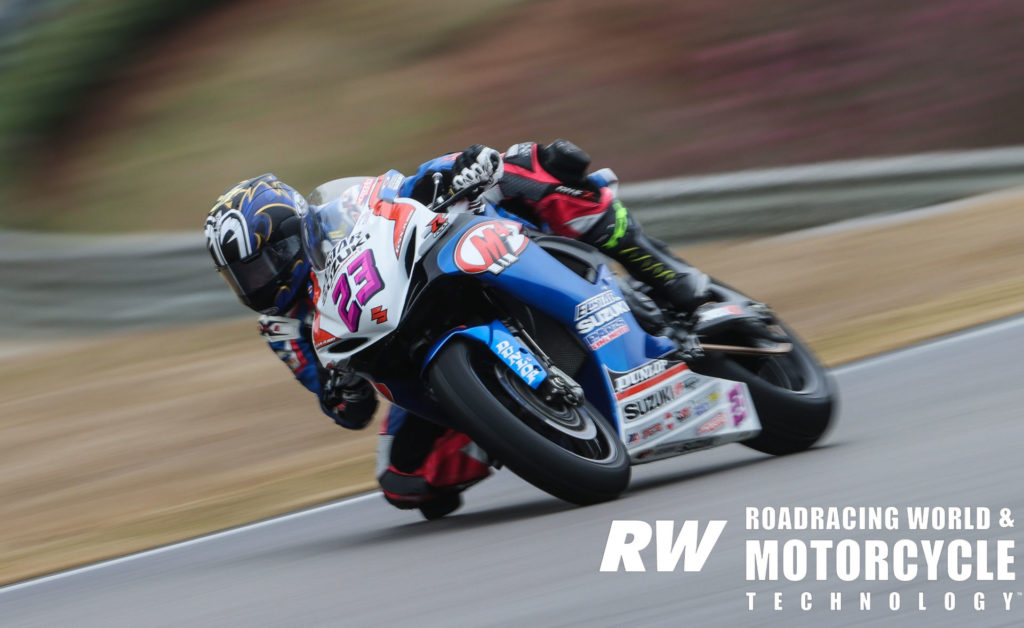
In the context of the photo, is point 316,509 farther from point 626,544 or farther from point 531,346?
point 626,544

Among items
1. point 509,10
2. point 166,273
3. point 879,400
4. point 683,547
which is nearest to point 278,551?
point 683,547

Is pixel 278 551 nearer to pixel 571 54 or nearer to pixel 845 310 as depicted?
pixel 845 310

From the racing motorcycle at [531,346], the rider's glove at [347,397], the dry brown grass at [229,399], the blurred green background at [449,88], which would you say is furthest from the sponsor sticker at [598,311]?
the blurred green background at [449,88]

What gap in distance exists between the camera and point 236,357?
10641 millimetres

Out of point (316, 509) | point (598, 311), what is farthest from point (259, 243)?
point (316, 509)

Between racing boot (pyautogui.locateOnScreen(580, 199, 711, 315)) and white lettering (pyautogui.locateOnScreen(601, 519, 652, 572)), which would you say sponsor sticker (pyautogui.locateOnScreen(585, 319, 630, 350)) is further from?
white lettering (pyautogui.locateOnScreen(601, 519, 652, 572))

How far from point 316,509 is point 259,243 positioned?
1.88 meters

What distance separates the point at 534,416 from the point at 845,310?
17.4 feet

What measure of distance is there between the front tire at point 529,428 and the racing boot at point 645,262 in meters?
0.79

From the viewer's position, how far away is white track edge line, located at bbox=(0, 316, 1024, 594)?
234 inches

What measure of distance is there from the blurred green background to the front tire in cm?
929

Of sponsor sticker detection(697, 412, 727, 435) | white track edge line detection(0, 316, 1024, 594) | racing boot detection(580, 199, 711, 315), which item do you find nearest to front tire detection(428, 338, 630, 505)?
sponsor sticker detection(697, 412, 727, 435)

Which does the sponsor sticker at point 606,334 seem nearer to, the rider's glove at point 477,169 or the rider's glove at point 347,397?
the rider's glove at point 477,169

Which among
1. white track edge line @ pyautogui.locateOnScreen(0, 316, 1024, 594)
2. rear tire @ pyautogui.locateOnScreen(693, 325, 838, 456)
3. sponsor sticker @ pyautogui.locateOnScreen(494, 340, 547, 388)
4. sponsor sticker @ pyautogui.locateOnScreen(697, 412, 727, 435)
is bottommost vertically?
white track edge line @ pyautogui.locateOnScreen(0, 316, 1024, 594)
